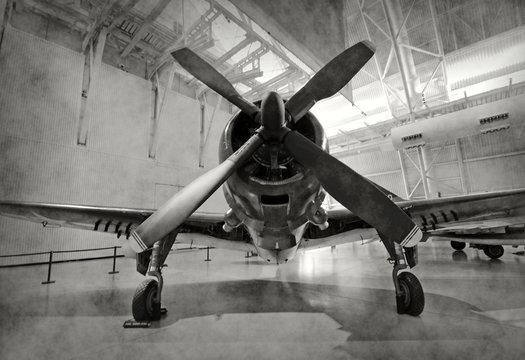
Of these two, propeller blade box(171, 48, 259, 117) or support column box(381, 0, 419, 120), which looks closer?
propeller blade box(171, 48, 259, 117)

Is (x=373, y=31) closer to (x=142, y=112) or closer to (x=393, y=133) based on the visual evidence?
(x=393, y=133)

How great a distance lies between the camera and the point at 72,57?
30.7 ft

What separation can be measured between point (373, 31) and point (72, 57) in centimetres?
1342

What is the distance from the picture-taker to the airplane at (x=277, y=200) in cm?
183

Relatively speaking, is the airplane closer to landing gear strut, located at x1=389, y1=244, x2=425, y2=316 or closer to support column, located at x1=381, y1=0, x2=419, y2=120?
landing gear strut, located at x1=389, y1=244, x2=425, y2=316

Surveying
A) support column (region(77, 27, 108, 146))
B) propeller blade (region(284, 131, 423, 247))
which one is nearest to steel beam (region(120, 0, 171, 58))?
support column (region(77, 27, 108, 146))

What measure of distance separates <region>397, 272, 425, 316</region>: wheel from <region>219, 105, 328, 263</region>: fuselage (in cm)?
135

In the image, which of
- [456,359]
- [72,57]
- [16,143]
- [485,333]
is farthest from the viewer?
[72,57]

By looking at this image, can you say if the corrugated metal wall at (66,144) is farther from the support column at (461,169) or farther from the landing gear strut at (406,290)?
the support column at (461,169)

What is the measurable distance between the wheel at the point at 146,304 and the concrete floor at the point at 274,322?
17 cm

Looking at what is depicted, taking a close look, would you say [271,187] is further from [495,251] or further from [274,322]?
[495,251]

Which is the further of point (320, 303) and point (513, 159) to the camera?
point (513, 159)

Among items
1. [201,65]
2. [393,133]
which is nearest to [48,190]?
[201,65]

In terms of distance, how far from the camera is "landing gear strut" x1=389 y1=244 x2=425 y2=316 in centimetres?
273
